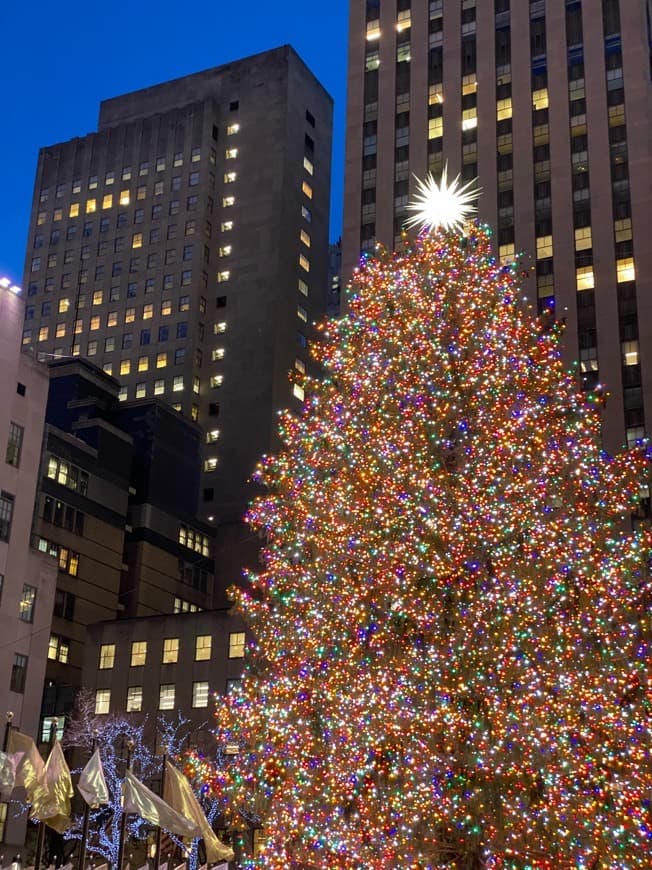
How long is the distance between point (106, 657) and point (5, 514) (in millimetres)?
21684

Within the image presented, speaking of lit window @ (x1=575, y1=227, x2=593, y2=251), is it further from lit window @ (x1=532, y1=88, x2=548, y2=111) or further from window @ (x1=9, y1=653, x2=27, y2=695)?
window @ (x1=9, y1=653, x2=27, y2=695)

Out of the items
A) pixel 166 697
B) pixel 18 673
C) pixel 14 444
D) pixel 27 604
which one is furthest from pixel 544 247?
pixel 18 673

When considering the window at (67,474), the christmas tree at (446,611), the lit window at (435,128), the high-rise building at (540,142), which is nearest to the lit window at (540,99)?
the high-rise building at (540,142)

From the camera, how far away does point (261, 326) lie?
113 m

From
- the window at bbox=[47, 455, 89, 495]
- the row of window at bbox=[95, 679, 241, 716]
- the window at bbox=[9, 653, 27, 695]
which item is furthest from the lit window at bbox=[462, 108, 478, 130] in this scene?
the window at bbox=[9, 653, 27, 695]

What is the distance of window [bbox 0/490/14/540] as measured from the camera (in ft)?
171

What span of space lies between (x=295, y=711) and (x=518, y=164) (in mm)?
63532

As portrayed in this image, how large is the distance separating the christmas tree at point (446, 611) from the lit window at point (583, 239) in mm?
50014

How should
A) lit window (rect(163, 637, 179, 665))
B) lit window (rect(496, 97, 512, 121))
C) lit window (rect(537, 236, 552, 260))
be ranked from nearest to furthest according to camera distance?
1. lit window (rect(163, 637, 179, 665))
2. lit window (rect(537, 236, 552, 260))
3. lit window (rect(496, 97, 512, 121))

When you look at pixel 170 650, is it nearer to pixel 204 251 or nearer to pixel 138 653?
pixel 138 653

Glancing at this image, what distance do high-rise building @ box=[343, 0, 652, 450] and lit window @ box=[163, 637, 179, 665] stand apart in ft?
102

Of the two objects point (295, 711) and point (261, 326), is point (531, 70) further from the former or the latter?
point (295, 711)

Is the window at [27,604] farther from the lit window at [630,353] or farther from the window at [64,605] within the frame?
the lit window at [630,353]

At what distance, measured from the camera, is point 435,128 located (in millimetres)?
83750
